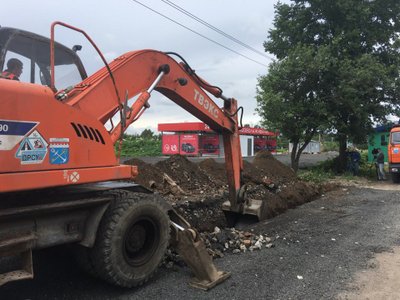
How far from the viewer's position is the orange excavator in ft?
Answer: 13.0

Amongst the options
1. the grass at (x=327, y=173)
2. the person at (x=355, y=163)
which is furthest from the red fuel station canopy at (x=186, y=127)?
the person at (x=355, y=163)

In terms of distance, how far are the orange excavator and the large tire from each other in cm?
1

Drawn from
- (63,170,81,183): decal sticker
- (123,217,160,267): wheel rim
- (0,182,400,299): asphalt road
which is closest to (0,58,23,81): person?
(63,170,81,183): decal sticker

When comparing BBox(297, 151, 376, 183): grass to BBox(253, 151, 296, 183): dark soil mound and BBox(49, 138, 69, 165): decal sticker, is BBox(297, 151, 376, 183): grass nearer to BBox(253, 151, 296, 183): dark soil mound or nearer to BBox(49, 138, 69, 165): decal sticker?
BBox(253, 151, 296, 183): dark soil mound

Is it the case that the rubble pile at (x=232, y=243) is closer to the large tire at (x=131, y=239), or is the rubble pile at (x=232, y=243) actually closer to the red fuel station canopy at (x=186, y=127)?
the large tire at (x=131, y=239)

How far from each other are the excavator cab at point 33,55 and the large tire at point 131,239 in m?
1.61

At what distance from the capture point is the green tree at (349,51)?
1906cm

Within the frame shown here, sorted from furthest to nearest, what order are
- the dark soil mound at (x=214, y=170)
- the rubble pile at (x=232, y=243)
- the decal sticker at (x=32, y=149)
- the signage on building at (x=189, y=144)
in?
1. the signage on building at (x=189, y=144)
2. the dark soil mound at (x=214, y=170)
3. the rubble pile at (x=232, y=243)
4. the decal sticker at (x=32, y=149)

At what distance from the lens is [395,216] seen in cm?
1020

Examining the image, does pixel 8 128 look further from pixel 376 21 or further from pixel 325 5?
pixel 376 21

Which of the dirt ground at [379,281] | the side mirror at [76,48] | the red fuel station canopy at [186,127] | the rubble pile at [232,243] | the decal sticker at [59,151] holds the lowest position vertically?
the dirt ground at [379,281]

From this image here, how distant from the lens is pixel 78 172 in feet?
14.6

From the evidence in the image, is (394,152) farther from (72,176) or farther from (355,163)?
(72,176)

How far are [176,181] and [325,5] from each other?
13900 mm
